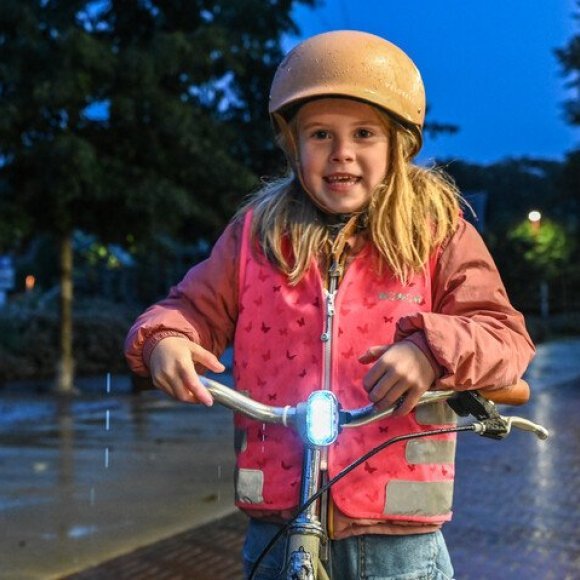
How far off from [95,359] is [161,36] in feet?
20.2

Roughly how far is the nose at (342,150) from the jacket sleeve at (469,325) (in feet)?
0.90

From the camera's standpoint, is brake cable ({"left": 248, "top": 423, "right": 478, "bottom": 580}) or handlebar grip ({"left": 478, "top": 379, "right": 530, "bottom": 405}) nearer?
brake cable ({"left": 248, "top": 423, "right": 478, "bottom": 580})

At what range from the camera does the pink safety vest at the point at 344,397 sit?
207 centimetres

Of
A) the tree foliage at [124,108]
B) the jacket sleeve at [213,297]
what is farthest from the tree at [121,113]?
the jacket sleeve at [213,297]

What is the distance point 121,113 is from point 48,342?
17.2 ft

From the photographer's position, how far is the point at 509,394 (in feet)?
6.45

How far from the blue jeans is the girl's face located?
675 millimetres

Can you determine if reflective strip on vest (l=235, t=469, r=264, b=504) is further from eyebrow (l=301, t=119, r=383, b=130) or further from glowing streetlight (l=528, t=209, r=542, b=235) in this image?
glowing streetlight (l=528, t=209, r=542, b=235)

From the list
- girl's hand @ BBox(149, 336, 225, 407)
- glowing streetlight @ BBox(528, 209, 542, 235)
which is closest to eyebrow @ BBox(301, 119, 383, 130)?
girl's hand @ BBox(149, 336, 225, 407)

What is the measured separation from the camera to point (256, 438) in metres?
2.14

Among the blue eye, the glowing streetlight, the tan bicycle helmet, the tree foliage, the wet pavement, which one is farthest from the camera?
the glowing streetlight

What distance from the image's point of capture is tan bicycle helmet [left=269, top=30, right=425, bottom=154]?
2.01 meters

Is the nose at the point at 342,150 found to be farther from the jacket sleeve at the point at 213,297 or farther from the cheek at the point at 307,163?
the jacket sleeve at the point at 213,297

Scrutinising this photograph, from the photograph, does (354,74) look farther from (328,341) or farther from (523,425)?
(523,425)
